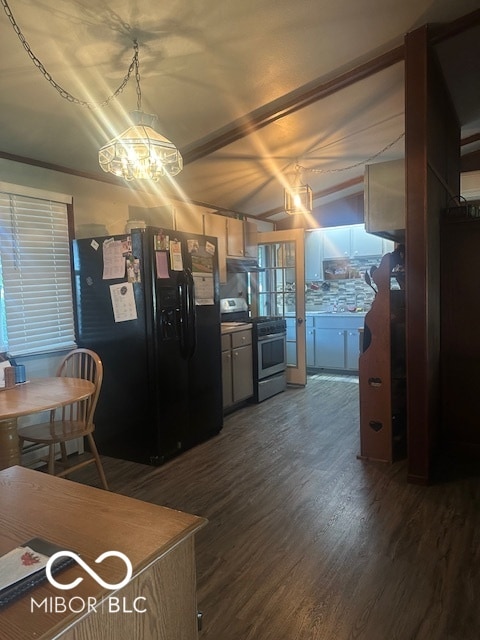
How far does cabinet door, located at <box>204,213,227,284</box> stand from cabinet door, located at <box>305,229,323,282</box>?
2354mm

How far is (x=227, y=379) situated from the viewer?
4410 millimetres

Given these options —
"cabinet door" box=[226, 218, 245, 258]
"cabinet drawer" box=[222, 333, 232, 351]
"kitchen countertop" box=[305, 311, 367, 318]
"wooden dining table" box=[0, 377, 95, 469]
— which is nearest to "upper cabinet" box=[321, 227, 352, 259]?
"kitchen countertop" box=[305, 311, 367, 318]

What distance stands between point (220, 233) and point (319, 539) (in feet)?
10.9

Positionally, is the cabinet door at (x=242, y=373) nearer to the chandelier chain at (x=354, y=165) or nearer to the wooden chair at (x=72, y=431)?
the wooden chair at (x=72, y=431)

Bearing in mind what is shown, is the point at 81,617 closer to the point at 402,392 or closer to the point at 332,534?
the point at 332,534

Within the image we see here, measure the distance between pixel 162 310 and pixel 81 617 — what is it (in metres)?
2.56

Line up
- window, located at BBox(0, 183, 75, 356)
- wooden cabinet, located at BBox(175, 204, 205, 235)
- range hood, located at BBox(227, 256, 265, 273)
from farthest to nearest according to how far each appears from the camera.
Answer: range hood, located at BBox(227, 256, 265, 273) → wooden cabinet, located at BBox(175, 204, 205, 235) → window, located at BBox(0, 183, 75, 356)

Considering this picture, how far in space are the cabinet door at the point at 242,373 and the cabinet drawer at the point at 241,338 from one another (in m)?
0.05

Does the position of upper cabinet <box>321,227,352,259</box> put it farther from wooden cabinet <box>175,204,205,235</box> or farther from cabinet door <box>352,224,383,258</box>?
wooden cabinet <box>175,204,205,235</box>

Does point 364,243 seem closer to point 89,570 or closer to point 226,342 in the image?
point 226,342

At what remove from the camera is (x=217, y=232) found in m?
4.73

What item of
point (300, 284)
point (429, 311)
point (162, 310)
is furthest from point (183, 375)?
point (300, 284)

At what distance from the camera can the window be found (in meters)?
3.08

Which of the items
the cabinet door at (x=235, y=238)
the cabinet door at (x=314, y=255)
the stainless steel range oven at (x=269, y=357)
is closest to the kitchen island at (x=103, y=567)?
the stainless steel range oven at (x=269, y=357)
